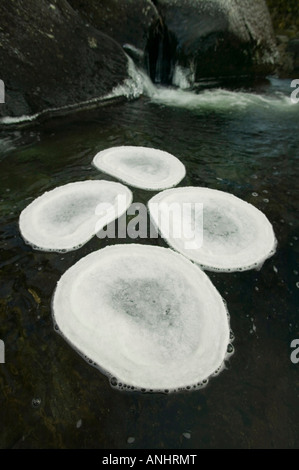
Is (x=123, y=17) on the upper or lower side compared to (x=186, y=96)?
upper

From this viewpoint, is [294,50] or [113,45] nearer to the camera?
[113,45]

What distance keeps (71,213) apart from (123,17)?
4.88 metres

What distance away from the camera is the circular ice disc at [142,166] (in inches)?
137

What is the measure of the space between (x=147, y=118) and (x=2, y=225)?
10.4 feet

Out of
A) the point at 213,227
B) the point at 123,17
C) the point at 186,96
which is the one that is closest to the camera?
the point at 213,227

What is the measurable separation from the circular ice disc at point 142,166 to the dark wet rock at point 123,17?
3.29 meters

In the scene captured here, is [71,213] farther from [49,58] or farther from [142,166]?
[49,58]

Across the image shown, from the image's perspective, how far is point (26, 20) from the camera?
15.3 ft

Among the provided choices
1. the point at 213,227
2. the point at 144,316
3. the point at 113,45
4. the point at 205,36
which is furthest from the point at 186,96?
the point at 144,316

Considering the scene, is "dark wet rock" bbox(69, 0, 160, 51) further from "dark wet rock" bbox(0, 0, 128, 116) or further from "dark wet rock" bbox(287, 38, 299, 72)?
"dark wet rock" bbox(287, 38, 299, 72)

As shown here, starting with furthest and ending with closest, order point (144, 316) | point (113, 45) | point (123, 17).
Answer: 1. point (123, 17)
2. point (113, 45)
3. point (144, 316)

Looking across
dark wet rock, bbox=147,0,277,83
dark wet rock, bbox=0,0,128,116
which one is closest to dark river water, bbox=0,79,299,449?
dark wet rock, bbox=0,0,128,116

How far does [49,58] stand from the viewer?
479 centimetres

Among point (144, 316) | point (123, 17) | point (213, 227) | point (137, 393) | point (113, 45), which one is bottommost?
point (137, 393)
